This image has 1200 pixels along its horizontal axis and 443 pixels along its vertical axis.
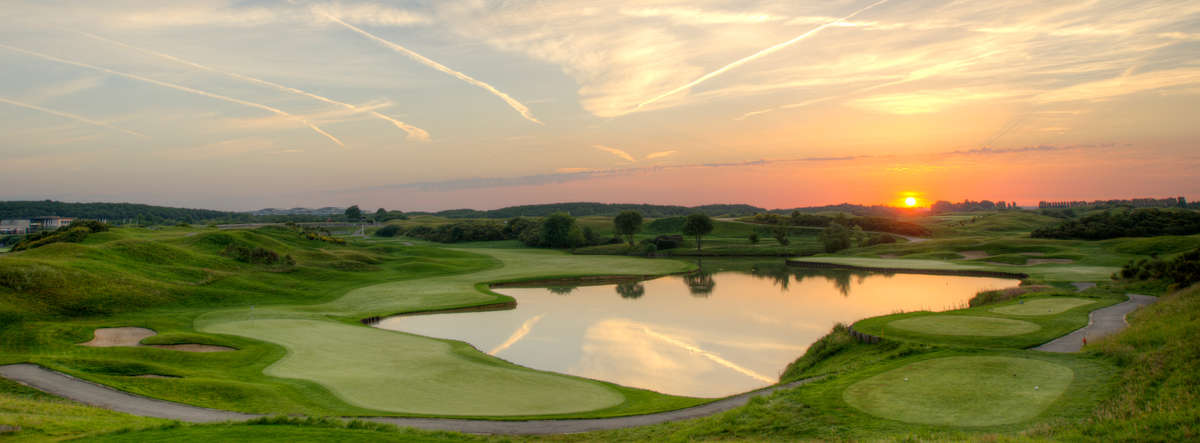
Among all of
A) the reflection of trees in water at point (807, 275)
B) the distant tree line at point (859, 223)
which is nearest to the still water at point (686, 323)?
the reflection of trees in water at point (807, 275)

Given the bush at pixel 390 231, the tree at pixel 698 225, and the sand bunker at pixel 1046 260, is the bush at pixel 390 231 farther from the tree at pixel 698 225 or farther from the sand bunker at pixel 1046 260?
the sand bunker at pixel 1046 260

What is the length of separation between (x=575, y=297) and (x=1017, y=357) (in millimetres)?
37353

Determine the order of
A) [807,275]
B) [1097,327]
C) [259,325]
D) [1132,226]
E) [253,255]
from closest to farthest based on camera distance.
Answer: [1097,327], [259,325], [253,255], [807,275], [1132,226]

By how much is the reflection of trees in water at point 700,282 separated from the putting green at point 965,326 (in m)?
25.8

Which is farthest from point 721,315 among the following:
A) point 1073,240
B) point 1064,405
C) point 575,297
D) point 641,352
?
point 1073,240

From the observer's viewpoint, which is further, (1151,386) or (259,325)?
(259,325)

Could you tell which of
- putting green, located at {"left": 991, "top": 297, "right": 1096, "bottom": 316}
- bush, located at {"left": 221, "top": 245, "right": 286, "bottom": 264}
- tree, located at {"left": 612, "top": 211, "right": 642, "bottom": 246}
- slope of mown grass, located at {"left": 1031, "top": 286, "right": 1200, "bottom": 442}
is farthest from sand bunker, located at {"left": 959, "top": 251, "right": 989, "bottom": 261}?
bush, located at {"left": 221, "top": 245, "right": 286, "bottom": 264}

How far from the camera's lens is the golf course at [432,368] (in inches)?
535

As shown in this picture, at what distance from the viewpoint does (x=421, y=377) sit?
75.7ft

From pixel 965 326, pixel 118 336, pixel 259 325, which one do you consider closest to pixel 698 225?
pixel 259 325

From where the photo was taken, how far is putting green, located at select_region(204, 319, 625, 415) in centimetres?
1925

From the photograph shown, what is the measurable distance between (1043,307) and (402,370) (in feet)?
99.3

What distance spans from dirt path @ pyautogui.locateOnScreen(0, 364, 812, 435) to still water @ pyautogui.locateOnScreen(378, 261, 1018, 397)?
588 cm

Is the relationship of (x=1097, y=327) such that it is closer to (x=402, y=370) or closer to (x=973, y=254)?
(x=402, y=370)
